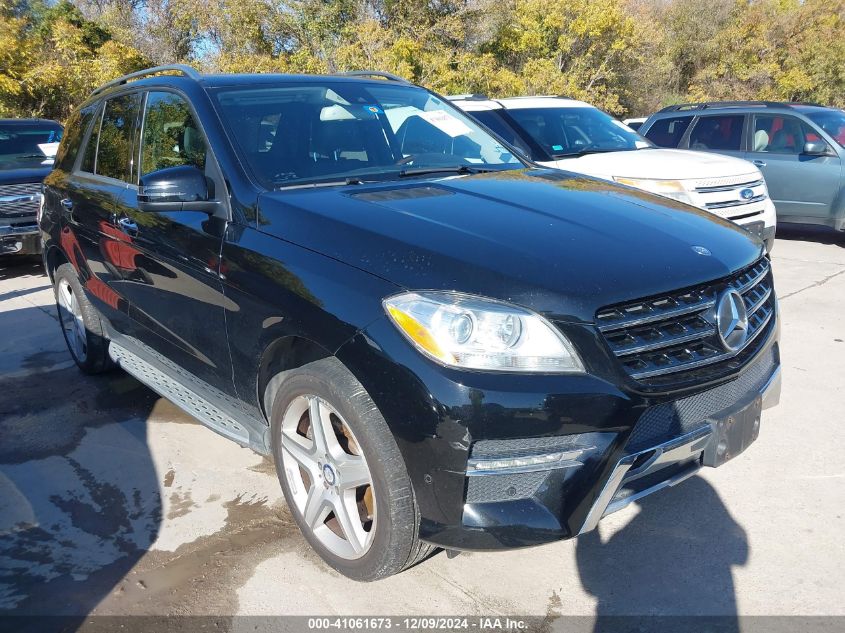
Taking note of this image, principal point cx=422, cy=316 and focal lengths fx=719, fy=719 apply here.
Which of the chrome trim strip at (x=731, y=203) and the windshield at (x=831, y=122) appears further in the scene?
the windshield at (x=831, y=122)

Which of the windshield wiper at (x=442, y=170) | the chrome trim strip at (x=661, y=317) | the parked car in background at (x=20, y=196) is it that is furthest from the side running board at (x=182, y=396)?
the parked car in background at (x=20, y=196)

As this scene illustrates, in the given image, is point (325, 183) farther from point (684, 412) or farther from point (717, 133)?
point (717, 133)

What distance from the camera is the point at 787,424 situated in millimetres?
4016

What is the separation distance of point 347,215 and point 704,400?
145 centimetres

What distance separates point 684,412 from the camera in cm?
243

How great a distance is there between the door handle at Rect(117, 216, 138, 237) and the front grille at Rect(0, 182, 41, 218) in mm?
5060

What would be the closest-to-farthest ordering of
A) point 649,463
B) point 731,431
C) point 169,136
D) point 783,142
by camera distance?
point 649,463
point 731,431
point 169,136
point 783,142

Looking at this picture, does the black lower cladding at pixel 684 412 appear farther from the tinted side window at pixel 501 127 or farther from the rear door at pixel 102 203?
the tinted side window at pixel 501 127

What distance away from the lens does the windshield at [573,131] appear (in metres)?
7.40

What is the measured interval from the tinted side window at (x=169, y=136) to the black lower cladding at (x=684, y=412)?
2.21 meters

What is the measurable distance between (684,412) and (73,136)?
14.5ft

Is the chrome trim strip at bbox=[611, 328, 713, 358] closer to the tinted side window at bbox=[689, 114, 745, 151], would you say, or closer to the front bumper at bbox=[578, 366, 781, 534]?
the front bumper at bbox=[578, 366, 781, 534]

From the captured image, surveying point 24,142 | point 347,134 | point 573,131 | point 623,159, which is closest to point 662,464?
point 347,134

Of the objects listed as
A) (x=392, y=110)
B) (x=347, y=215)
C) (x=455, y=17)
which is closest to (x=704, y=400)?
(x=347, y=215)
